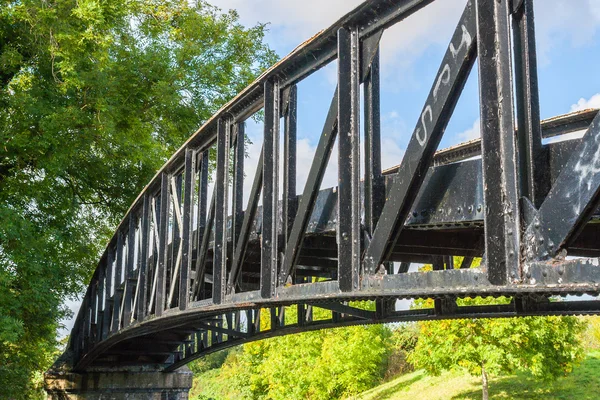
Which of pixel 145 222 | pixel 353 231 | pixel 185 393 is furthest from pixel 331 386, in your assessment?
pixel 353 231

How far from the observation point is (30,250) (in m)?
15.9

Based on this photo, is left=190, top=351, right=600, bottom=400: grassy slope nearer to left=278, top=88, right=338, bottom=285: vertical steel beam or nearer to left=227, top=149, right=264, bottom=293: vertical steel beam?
left=227, top=149, right=264, bottom=293: vertical steel beam

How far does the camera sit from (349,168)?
5789mm

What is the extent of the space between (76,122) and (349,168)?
13172 millimetres

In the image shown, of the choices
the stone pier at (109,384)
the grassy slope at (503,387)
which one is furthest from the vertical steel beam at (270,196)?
the grassy slope at (503,387)

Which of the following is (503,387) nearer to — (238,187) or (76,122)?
(76,122)

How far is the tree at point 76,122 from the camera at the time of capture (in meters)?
16.6

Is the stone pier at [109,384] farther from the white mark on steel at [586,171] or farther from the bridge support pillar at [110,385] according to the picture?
the white mark on steel at [586,171]

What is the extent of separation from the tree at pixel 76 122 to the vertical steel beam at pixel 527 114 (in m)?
12.3

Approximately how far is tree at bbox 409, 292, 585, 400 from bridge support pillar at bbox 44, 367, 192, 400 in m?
10.9

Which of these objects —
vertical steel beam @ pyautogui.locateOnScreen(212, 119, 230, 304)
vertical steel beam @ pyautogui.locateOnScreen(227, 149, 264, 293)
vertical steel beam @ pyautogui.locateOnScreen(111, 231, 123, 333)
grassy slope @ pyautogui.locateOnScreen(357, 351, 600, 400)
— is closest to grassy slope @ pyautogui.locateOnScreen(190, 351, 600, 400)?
grassy slope @ pyautogui.locateOnScreen(357, 351, 600, 400)

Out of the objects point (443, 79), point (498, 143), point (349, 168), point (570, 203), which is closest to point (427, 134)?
point (443, 79)

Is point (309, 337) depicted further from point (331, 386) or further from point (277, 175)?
point (277, 175)

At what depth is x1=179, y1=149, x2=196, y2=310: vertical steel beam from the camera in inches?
389
